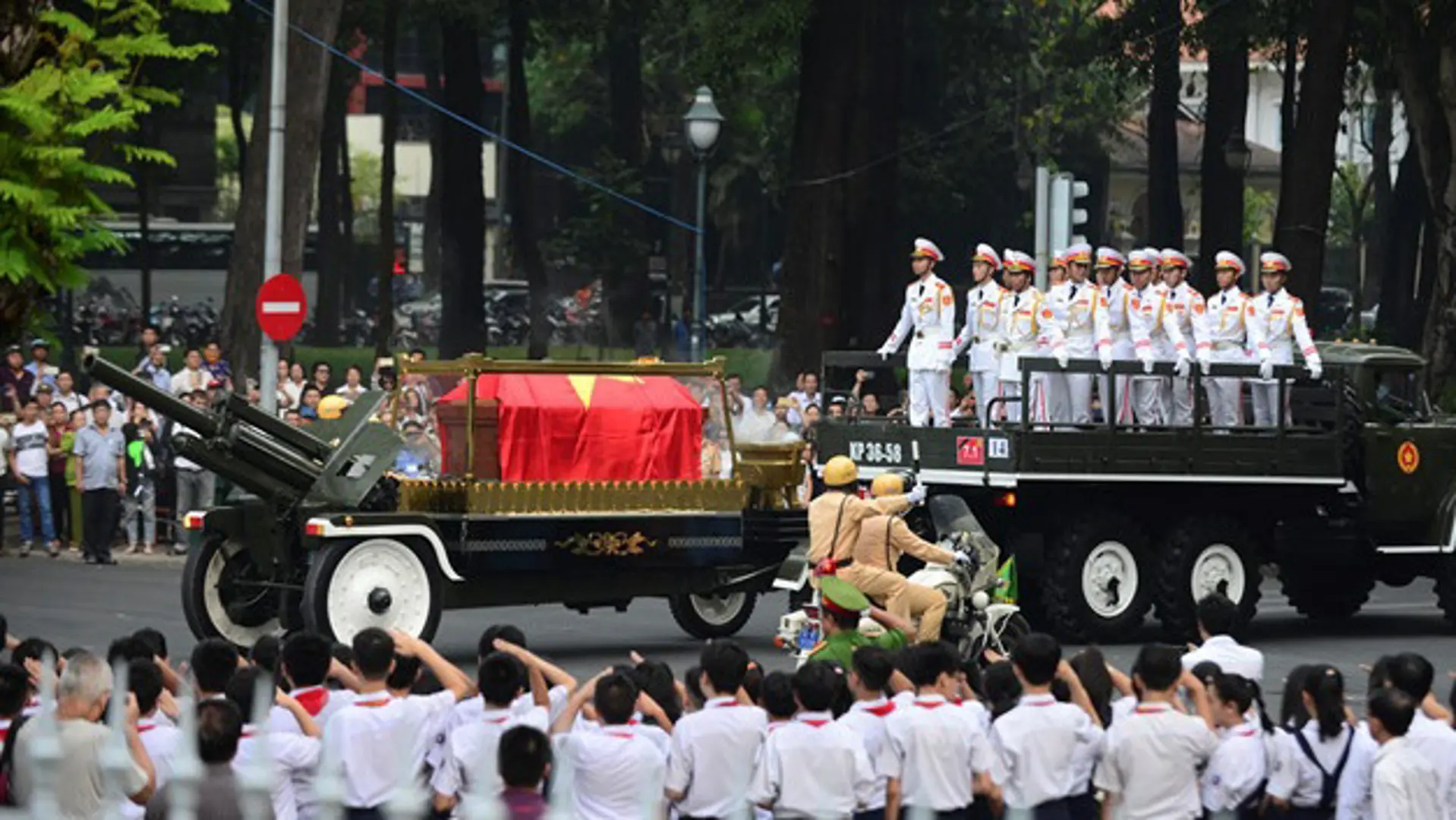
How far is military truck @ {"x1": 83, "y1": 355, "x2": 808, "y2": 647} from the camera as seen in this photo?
1969 cm

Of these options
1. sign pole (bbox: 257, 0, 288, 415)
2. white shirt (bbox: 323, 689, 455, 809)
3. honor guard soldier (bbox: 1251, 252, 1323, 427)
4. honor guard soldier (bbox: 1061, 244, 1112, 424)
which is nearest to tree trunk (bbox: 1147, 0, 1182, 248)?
sign pole (bbox: 257, 0, 288, 415)

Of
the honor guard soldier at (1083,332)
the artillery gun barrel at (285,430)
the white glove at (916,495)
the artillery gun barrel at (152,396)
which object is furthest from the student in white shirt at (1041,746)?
the honor guard soldier at (1083,332)

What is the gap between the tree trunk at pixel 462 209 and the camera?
4784 cm

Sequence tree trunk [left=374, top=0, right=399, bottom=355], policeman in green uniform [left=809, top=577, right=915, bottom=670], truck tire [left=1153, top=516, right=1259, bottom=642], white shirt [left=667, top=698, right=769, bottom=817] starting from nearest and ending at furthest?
white shirt [left=667, top=698, right=769, bottom=817], policeman in green uniform [left=809, top=577, right=915, bottom=670], truck tire [left=1153, top=516, right=1259, bottom=642], tree trunk [left=374, top=0, right=399, bottom=355]

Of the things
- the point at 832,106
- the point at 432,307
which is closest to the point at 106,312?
the point at 432,307

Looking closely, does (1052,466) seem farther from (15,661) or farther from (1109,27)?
(1109,27)

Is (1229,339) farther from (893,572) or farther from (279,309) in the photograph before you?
(279,309)

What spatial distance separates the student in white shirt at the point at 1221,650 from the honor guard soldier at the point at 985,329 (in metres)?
8.66

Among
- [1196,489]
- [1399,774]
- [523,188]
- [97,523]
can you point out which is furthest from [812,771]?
[523,188]

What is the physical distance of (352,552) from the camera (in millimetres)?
19500

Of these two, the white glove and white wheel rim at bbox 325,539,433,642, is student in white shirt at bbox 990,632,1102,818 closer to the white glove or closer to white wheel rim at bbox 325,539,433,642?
the white glove

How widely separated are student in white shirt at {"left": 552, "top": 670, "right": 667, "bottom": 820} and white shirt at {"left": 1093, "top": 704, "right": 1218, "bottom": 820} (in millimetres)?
1704

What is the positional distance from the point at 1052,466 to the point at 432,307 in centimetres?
4401

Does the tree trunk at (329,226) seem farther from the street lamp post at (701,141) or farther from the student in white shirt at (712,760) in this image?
the student in white shirt at (712,760)
